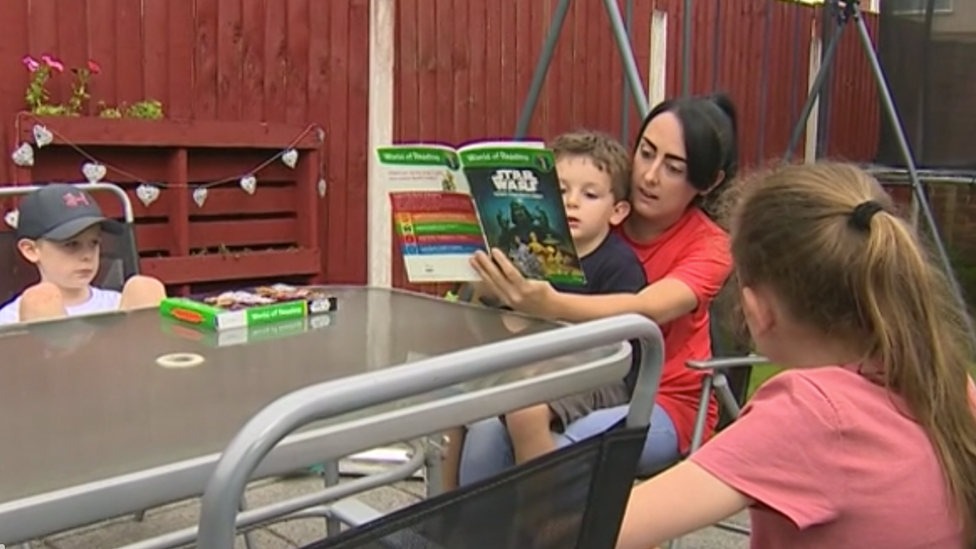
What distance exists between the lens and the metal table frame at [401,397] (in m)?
0.83

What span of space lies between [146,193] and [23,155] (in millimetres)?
477

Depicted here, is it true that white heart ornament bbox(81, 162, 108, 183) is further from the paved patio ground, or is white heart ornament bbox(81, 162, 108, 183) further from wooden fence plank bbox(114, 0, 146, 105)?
the paved patio ground

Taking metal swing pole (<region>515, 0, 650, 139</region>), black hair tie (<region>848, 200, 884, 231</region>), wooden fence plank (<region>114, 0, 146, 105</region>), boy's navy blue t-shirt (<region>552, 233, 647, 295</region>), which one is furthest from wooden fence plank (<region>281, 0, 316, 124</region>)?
black hair tie (<region>848, 200, 884, 231</region>)

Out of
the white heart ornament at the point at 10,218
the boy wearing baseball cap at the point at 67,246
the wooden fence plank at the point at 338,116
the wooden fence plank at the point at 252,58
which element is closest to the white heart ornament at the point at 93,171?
the white heart ornament at the point at 10,218

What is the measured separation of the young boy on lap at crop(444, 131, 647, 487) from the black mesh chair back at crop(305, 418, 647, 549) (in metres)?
1.07

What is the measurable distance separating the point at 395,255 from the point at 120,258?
219cm

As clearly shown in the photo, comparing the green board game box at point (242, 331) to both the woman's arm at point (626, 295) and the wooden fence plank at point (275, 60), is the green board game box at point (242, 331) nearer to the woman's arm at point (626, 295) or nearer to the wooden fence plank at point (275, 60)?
the woman's arm at point (626, 295)

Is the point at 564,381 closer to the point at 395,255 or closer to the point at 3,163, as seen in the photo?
the point at 3,163

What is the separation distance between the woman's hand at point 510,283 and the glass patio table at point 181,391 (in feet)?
0.15

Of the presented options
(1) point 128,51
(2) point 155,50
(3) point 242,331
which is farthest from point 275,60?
(3) point 242,331

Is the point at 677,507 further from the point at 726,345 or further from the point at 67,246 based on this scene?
the point at 67,246

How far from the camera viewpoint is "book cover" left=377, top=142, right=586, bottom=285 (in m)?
1.93

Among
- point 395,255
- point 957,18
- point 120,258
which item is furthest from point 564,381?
point 957,18

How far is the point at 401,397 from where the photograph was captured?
0.94m
